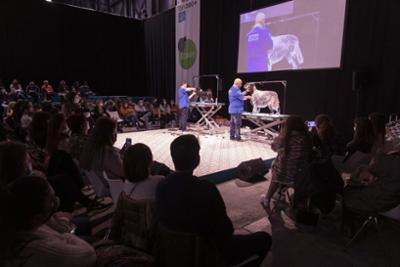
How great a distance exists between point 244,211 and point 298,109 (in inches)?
209

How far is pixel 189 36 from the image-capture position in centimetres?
1083

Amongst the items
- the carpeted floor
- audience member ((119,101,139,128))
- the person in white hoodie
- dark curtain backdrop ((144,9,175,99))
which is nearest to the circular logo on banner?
dark curtain backdrop ((144,9,175,99))

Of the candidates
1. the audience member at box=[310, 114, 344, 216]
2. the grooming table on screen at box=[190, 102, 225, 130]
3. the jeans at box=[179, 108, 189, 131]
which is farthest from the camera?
the jeans at box=[179, 108, 189, 131]

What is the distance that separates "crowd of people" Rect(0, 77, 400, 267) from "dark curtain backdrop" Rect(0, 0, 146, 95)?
29.4 feet

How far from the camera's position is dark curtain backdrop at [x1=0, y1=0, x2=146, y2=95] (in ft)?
34.4

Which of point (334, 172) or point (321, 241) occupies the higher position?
point (334, 172)

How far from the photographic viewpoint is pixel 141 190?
60.2 inches

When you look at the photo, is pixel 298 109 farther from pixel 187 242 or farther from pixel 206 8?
pixel 187 242

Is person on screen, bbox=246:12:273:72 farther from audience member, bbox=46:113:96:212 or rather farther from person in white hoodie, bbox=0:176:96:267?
person in white hoodie, bbox=0:176:96:267

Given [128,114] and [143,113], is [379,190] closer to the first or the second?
[128,114]

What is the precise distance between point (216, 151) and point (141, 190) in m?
4.26

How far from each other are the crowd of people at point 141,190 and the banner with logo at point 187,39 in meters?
7.98

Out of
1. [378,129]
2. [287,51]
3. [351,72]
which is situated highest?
[287,51]

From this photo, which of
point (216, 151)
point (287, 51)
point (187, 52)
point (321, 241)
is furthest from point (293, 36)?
point (321, 241)
